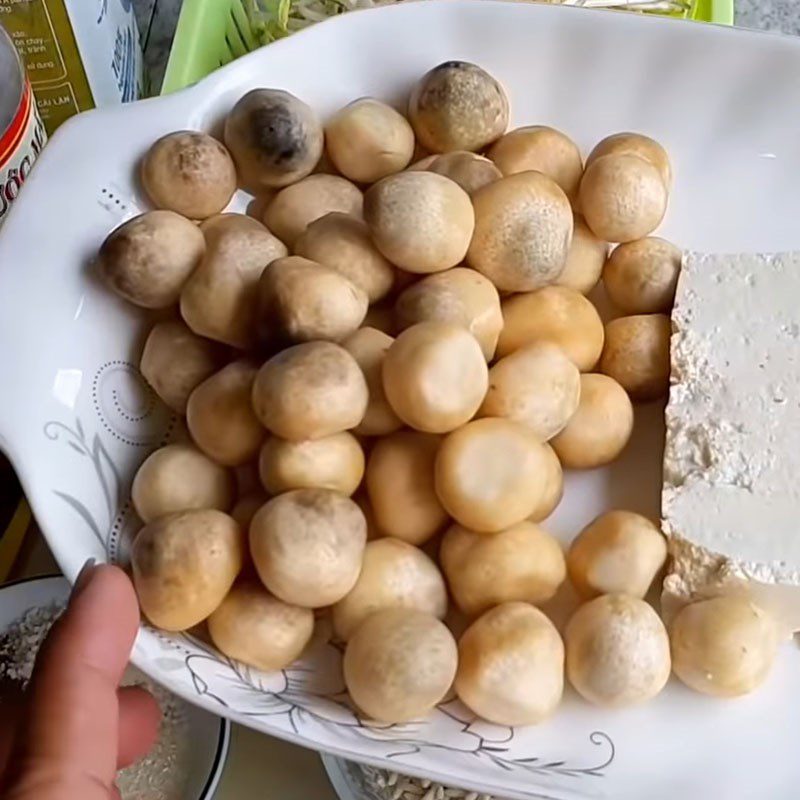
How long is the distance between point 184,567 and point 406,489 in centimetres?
10

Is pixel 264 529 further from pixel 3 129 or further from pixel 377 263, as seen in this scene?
pixel 3 129

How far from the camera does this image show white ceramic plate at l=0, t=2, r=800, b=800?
45cm

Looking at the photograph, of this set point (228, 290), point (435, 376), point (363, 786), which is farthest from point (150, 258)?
point (363, 786)

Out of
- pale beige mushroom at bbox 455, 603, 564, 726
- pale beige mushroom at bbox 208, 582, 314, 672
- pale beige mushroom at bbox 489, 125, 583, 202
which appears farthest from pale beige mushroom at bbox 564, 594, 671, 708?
pale beige mushroom at bbox 489, 125, 583, 202

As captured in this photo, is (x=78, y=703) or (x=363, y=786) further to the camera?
(x=363, y=786)

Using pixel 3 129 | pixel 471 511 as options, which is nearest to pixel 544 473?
pixel 471 511

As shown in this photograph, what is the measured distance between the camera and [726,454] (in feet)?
1.65

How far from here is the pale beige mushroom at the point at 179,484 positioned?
0.49 m

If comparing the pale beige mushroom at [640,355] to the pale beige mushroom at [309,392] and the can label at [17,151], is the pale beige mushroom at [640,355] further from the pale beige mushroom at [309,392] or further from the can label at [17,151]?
the can label at [17,151]

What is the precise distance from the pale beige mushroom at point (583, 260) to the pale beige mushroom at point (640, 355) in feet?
0.10

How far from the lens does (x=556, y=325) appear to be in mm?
533

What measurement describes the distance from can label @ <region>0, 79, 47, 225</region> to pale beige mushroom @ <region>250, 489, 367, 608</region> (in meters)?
0.21

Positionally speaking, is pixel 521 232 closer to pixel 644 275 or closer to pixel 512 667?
pixel 644 275

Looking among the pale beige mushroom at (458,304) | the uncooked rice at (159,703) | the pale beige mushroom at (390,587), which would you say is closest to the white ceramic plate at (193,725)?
the uncooked rice at (159,703)
